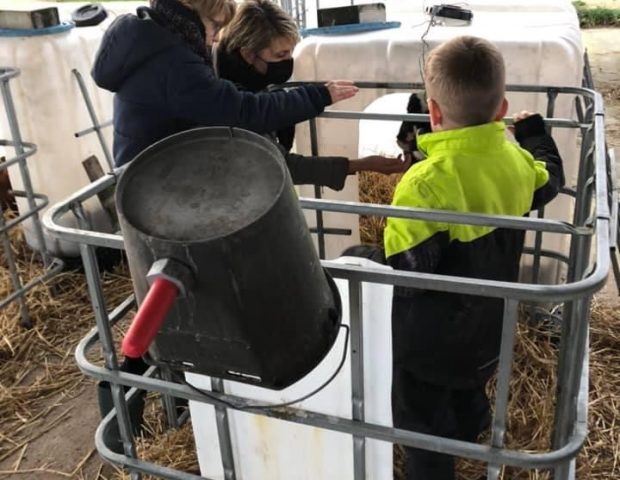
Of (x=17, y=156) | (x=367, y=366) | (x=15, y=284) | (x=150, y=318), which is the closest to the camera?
(x=150, y=318)

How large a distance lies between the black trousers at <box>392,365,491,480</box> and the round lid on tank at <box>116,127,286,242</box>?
852 millimetres

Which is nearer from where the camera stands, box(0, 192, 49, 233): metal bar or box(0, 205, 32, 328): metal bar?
box(0, 192, 49, 233): metal bar

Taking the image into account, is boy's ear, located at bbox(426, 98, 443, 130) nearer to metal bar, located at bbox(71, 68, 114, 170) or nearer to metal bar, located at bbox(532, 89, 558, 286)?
metal bar, located at bbox(532, 89, 558, 286)

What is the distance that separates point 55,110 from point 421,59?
6.07 feet

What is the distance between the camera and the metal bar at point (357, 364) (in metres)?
1.35

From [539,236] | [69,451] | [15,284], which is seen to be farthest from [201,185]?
[15,284]

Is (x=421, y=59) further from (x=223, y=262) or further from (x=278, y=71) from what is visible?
(x=223, y=262)

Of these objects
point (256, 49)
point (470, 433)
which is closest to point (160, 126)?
point (256, 49)

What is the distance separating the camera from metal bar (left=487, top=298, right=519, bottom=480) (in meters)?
1.24

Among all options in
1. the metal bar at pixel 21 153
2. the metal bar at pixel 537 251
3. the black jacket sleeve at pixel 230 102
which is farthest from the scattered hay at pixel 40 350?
the metal bar at pixel 537 251

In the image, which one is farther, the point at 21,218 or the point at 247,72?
the point at 21,218

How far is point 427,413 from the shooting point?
196 centimetres

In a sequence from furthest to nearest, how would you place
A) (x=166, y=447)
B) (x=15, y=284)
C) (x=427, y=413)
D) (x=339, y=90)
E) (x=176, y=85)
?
1. (x=15, y=284)
2. (x=166, y=447)
3. (x=339, y=90)
4. (x=176, y=85)
5. (x=427, y=413)


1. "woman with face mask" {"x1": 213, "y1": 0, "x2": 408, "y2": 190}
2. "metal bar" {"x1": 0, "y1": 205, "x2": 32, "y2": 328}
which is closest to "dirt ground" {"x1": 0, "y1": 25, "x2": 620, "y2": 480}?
"metal bar" {"x1": 0, "y1": 205, "x2": 32, "y2": 328}
